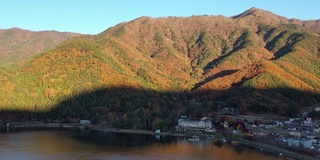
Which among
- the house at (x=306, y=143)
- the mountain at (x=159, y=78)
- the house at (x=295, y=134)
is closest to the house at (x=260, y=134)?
the house at (x=295, y=134)

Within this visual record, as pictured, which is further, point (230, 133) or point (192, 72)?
point (192, 72)

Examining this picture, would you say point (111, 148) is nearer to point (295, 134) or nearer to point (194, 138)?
point (194, 138)

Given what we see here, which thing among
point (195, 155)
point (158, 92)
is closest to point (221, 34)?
point (158, 92)

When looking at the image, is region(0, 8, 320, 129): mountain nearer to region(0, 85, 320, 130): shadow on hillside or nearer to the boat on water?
region(0, 85, 320, 130): shadow on hillside

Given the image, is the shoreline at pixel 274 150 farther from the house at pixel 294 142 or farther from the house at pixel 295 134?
the house at pixel 295 134

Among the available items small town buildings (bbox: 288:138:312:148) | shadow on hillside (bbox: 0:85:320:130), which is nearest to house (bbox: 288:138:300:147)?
small town buildings (bbox: 288:138:312:148)

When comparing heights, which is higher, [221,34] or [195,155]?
[221,34]

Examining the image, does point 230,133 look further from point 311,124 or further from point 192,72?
point 192,72
